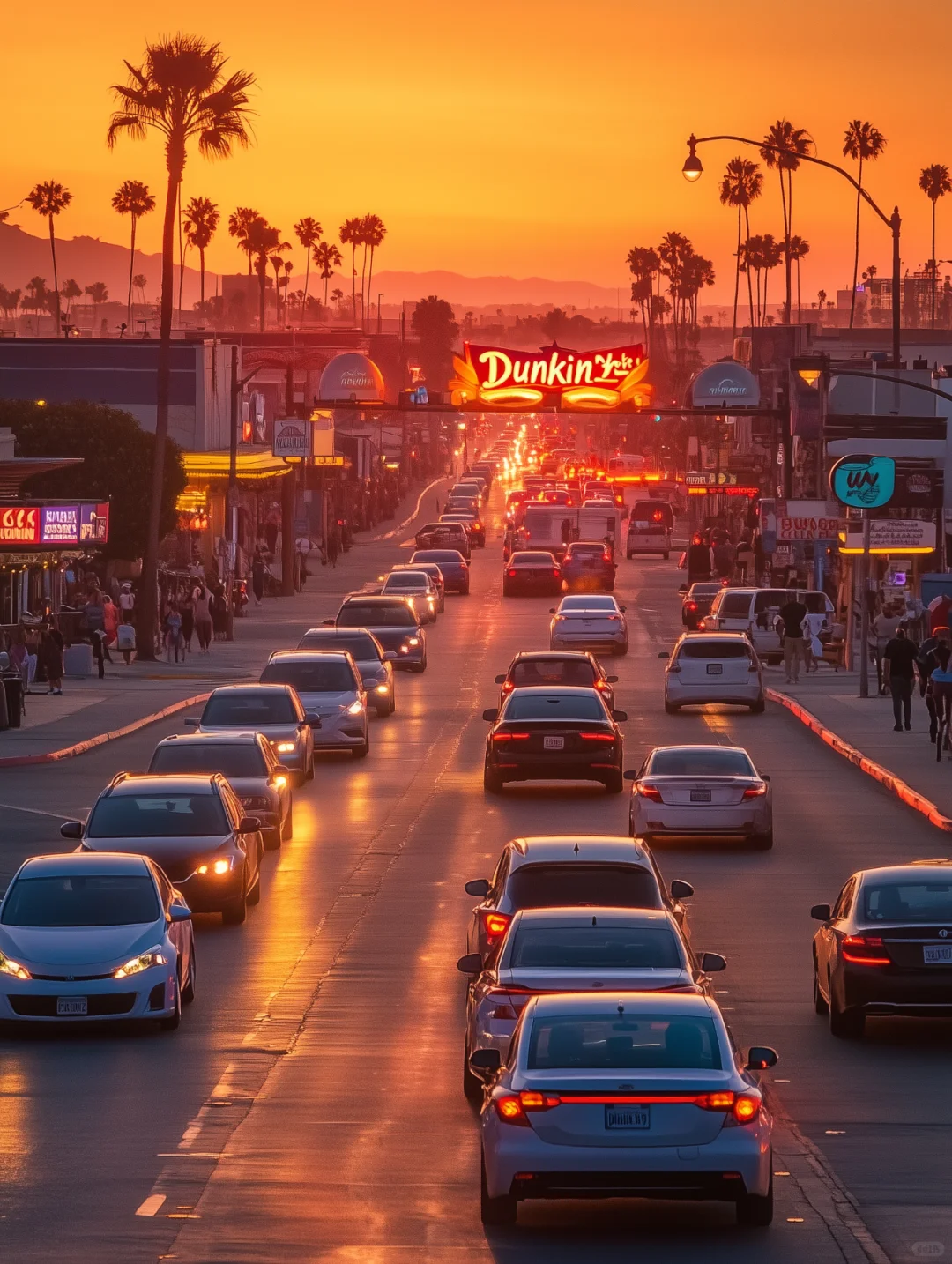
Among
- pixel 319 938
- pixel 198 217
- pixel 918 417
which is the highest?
pixel 198 217

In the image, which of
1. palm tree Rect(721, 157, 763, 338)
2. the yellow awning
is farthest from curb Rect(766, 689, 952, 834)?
palm tree Rect(721, 157, 763, 338)

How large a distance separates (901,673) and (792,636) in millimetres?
12424

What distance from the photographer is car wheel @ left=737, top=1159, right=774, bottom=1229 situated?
11.3 m

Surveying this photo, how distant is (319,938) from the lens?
2220 centimetres

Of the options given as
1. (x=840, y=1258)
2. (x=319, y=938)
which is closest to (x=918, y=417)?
(x=319, y=938)

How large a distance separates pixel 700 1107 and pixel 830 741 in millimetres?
30881

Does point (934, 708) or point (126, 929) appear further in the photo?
point (934, 708)

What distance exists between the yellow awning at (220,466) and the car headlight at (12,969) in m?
67.6

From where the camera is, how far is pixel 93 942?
17906 mm

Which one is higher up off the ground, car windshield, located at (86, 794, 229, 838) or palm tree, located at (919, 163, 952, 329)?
palm tree, located at (919, 163, 952, 329)

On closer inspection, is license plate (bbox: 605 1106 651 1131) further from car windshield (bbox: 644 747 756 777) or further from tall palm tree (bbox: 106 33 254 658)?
tall palm tree (bbox: 106 33 254 658)

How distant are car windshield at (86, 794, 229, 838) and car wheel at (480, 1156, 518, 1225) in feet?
37.8

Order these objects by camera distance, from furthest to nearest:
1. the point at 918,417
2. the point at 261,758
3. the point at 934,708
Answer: the point at 918,417, the point at 934,708, the point at 261,758

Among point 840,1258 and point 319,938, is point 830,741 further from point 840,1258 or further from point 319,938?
point 840,1258
